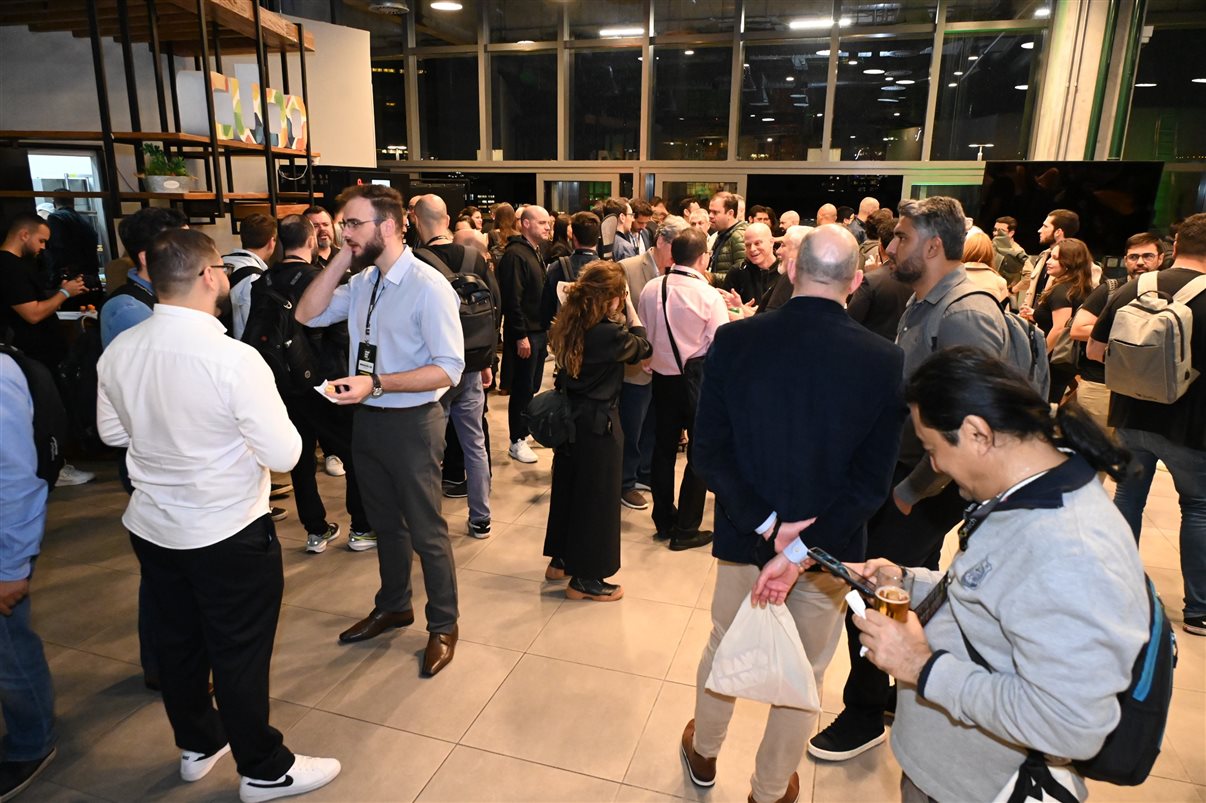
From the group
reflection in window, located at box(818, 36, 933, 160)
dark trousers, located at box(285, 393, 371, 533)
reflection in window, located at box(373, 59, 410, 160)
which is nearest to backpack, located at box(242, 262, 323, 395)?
dark trousers, located at box(285, 393, 371, 533)

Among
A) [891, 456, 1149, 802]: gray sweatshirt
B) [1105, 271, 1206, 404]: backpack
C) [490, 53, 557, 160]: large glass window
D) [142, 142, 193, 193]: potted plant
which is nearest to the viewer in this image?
[891, 456, 1149, 802]: gray sweatshirt

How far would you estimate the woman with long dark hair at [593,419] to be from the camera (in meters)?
3.30

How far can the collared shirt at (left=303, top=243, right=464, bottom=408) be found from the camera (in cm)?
272

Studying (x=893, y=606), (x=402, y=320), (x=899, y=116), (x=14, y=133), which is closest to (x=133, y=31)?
(x=14, y=133)

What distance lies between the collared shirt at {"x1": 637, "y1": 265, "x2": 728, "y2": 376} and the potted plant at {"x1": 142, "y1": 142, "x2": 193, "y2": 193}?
3.23 meters

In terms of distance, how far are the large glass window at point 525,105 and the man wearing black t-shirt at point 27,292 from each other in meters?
8.55

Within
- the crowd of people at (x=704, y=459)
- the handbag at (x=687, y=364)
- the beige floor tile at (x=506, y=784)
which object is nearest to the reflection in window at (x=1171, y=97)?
the crowd of people at (x=704, y=459)

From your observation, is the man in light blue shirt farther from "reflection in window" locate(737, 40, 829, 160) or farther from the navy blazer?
"reflection in window" locate(737, 40, 829, 160)

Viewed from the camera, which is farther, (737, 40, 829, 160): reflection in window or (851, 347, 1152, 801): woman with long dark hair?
(737, 40, 829, 160): reflection in window

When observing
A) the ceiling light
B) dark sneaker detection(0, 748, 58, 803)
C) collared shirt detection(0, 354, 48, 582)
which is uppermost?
the ceiling light

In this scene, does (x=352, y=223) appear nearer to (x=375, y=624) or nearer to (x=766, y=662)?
(x=375, y=624)

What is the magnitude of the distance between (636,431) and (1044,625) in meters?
3.48

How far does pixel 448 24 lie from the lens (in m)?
12.0

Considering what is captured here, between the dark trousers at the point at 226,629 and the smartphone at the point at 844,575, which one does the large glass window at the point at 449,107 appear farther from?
the smartphone at the point at 844,575
